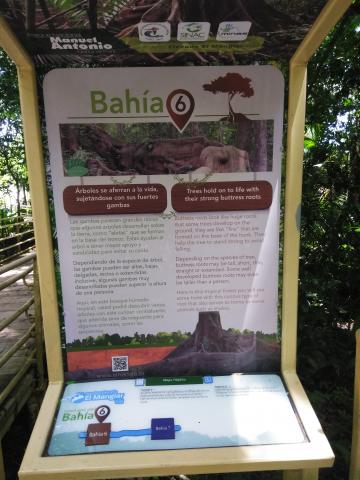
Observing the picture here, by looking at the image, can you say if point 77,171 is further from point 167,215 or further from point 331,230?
point 331,230

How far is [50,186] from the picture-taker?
1.70m

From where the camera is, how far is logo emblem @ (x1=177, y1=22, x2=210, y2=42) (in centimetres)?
137

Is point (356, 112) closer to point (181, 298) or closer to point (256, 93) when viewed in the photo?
point (256, 93)

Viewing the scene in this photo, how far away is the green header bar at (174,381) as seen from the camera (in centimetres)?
184

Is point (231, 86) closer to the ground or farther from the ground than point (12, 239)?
farther from the ground

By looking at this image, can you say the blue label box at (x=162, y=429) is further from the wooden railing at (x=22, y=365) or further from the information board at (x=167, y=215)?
the wooden railing at (x=22, y=365)

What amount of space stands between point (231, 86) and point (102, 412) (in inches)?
61.9

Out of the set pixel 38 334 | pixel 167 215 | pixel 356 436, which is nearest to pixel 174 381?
pixel 167 215

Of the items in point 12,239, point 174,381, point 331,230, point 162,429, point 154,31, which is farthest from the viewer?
point 12,239

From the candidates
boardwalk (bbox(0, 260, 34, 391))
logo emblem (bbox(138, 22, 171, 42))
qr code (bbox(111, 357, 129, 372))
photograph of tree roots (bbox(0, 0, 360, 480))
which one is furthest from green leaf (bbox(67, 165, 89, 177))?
photograph of tree roots (bbox(0, 0, 360, 480))

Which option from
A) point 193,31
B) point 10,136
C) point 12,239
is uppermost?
point 10,136

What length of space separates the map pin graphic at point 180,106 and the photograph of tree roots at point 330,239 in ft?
5.62

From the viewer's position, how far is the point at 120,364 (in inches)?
73.9

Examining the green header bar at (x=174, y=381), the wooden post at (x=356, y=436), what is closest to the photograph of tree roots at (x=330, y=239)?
the wooden post at (x=356, y=436)
